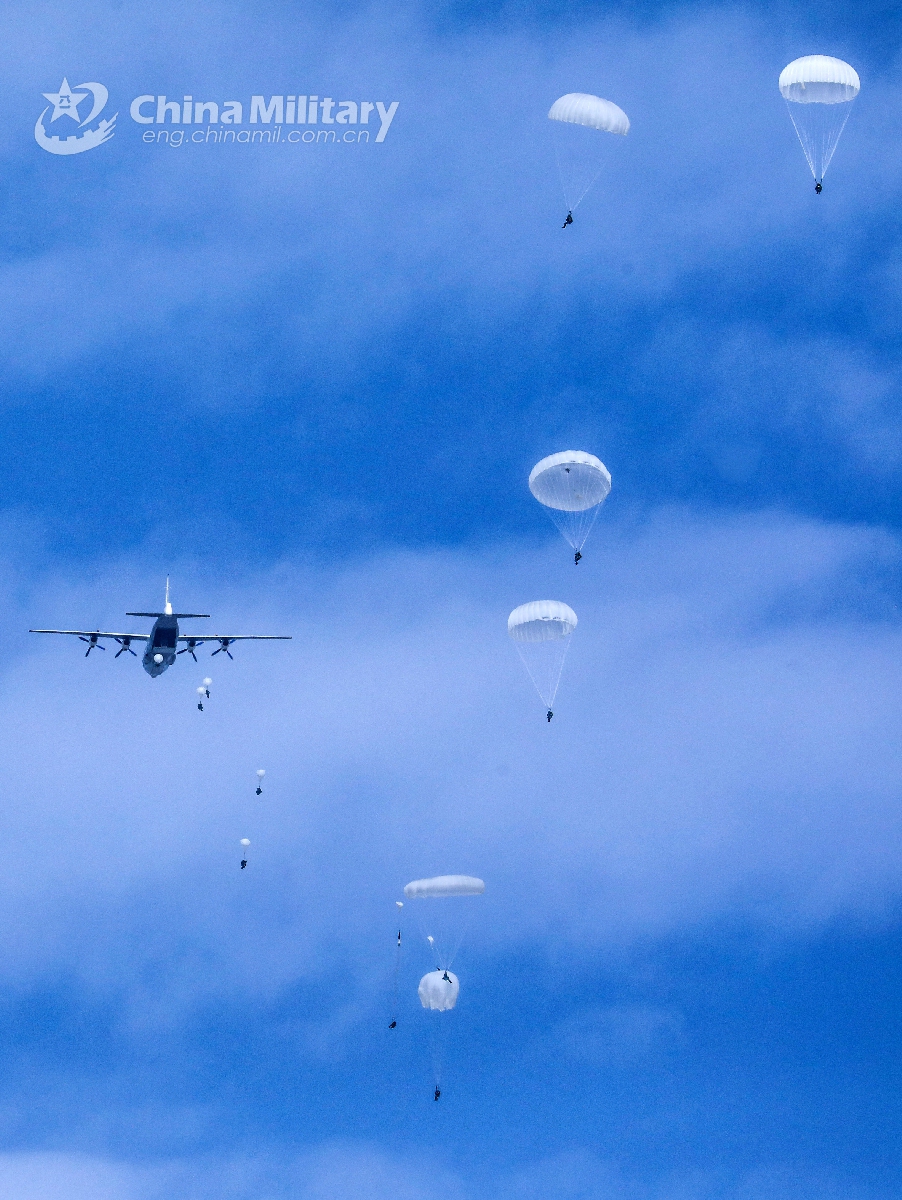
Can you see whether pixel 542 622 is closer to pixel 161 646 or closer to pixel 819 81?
pixel 161 646

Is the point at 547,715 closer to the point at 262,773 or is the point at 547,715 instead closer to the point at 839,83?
the point at 262,773

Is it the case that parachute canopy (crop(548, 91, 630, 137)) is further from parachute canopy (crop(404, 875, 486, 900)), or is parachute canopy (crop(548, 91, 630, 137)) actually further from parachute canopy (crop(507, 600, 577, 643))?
parachute canopy (crop(404, 875, 486, 900))

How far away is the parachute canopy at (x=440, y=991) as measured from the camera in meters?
88.9

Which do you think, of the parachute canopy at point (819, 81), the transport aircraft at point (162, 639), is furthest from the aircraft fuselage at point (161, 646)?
the parachute canopy at point (819, 81)

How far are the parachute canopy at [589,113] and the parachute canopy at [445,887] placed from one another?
41907 mm

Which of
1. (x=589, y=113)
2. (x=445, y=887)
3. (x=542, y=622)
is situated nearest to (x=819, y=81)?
(x=589, y=113)

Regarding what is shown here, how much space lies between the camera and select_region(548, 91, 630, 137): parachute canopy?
87.7m

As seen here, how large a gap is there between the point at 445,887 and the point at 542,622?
15.9 metres

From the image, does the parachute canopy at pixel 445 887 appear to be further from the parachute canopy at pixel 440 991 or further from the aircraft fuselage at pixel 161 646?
the aircraft fuselage at pixel 161 646

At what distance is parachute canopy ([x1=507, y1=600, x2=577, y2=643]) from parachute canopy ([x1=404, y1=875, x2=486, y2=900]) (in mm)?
14076

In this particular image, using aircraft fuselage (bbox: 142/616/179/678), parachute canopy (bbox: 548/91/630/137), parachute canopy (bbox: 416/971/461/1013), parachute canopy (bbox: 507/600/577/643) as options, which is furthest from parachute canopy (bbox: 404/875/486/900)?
parachute canopy (bbox: 548/91/630/137)

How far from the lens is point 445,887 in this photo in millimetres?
86625

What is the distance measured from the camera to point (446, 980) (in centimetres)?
8969

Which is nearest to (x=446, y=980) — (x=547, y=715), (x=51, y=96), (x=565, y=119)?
(x=547, y=715)
